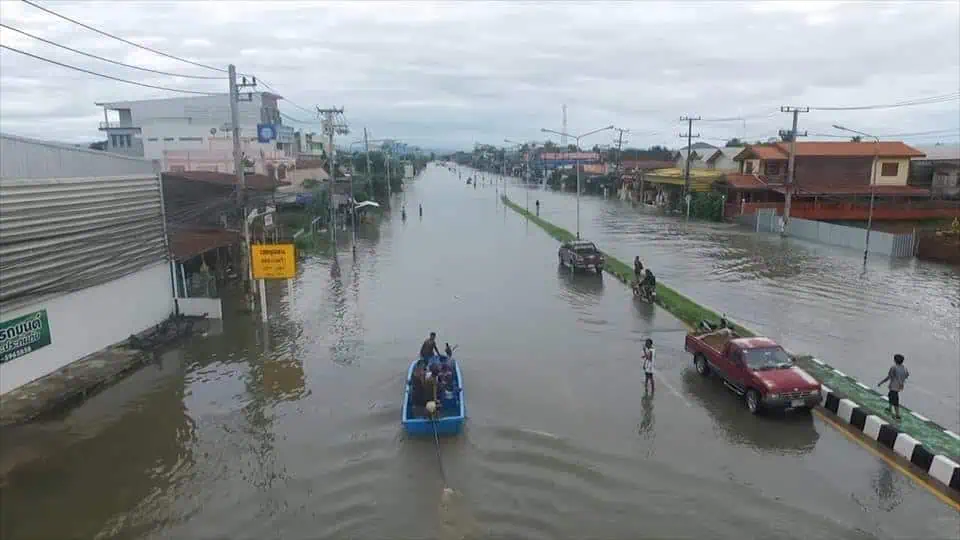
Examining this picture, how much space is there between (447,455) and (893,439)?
833 centimetres

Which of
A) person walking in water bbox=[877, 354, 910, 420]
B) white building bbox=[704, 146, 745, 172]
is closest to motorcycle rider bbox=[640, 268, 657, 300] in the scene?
person walking in water bbox=[877, 354, 910, 420]

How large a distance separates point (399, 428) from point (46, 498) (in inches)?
242

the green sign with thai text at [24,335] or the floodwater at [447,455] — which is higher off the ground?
the green sign with thai text at [24,335]

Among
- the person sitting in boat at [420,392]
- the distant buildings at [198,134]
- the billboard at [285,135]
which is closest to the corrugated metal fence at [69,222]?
the person sitting in boat at [420,392]

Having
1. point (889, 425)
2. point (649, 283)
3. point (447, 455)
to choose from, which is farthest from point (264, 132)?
point (889, 425)

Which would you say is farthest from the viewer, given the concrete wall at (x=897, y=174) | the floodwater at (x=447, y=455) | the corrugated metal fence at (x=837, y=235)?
the concrete wall at (x=897, y=174)

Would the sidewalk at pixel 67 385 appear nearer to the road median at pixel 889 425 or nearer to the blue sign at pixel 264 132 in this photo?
the blue sign at pixel 264 132

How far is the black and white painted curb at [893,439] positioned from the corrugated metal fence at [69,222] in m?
18.0

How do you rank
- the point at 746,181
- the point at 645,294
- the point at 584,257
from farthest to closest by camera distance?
the point at 746,181
the point at 584,257
the point at 645,294

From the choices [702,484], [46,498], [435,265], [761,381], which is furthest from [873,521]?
[435,265]

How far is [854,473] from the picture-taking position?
36.9ft

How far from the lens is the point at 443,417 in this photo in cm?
1295

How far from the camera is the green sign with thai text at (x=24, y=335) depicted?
14188mm

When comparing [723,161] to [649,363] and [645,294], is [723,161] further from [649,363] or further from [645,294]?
[649,363]
